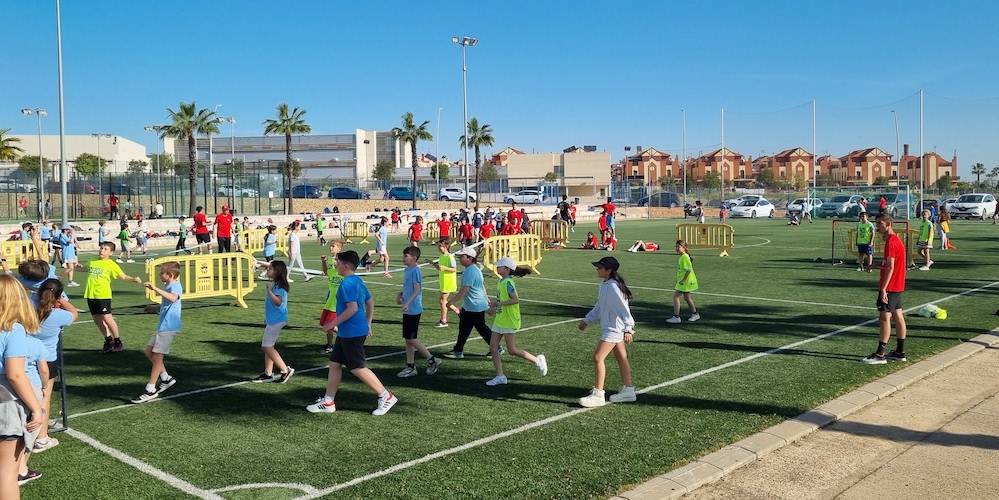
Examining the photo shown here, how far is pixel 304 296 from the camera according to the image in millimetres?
17125

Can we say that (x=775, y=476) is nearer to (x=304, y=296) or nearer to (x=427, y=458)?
(x=427, y=458)

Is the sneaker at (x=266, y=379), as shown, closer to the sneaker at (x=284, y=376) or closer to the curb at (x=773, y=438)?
the sneaker at (x=284, y=376)

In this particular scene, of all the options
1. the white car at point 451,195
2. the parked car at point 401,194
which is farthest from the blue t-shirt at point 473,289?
the white car at point 451,195

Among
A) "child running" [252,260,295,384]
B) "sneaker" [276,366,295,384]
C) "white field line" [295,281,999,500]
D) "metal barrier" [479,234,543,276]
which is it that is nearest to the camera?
"white field line" [295,281,999,500]

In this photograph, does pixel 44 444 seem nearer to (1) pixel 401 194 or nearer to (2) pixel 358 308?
(2) pixel 358 308

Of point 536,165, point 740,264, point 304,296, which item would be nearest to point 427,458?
point 304,296

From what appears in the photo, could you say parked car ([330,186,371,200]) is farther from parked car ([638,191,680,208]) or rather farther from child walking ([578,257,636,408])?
child walking ([578,257,636,408])

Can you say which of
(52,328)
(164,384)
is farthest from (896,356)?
(52,328)

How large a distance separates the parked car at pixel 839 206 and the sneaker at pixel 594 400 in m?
53.3

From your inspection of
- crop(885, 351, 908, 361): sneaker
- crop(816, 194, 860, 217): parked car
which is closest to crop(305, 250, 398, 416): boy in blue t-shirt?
crop(885, 351, 908, 361): sneaker

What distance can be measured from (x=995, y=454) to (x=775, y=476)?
2.07 m

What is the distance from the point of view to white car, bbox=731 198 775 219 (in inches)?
2325

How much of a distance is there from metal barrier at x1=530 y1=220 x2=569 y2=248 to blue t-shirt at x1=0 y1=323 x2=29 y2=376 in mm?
26284

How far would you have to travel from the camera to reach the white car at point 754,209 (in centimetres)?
5906
